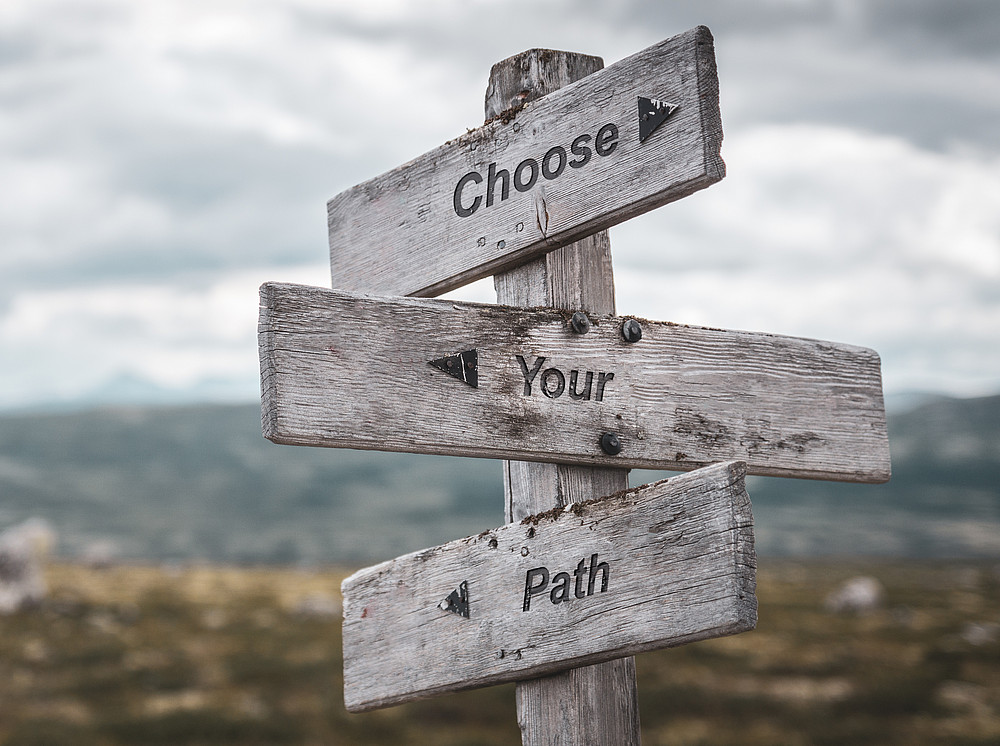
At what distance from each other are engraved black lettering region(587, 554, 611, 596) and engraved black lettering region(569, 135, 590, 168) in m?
1.17

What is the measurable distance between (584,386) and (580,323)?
190 millimetres

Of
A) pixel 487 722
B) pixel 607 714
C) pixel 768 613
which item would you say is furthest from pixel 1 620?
pixel 607 714

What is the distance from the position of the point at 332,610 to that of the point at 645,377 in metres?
26.3

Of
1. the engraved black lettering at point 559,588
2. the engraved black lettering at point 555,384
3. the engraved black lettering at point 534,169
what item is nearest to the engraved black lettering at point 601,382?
the engraved black lettering at point 555,384

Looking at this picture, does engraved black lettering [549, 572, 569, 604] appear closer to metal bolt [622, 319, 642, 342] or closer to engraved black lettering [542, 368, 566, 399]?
engraved black lettering [542, 368, 566, 399]

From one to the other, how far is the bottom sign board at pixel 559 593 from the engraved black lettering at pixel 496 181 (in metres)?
1.03

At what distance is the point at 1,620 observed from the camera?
23.2 metres

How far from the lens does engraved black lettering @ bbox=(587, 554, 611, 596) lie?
2492 millimetres

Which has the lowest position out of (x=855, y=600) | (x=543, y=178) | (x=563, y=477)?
(x=855, y=600)

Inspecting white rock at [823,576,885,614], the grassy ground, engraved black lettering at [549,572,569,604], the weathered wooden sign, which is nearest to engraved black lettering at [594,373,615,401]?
the weathered wooden sign

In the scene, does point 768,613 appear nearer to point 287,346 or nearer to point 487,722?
point 487,722

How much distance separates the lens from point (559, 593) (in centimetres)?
258

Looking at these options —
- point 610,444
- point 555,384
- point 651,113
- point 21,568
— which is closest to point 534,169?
point 651,113

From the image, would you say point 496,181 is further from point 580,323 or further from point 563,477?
point 563,477
